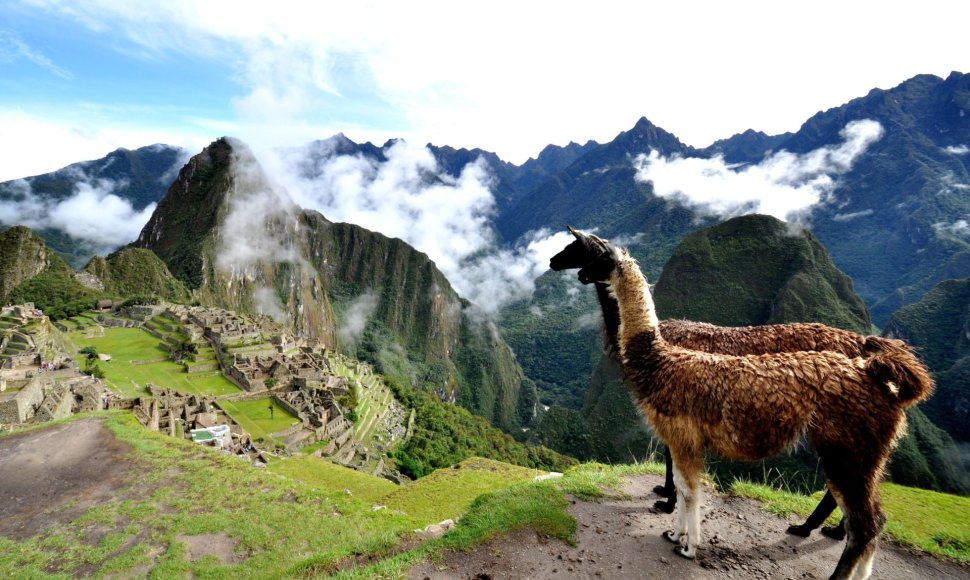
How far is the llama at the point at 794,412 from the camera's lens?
11.1 ft

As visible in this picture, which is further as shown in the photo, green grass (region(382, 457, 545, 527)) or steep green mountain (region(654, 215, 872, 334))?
steep green mountain (region(654, 215, 872, 334))

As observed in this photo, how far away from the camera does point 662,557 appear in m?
4.15

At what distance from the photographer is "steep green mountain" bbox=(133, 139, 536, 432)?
120 meters

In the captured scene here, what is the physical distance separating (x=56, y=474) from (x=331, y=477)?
6.97m

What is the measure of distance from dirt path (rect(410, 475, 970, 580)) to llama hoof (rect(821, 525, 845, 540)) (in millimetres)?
56

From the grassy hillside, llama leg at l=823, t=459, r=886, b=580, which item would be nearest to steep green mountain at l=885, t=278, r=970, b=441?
the grassy hillside

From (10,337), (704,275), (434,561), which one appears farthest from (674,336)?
(704,275)

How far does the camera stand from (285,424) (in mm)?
29016

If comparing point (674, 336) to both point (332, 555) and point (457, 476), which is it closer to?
point (332, 555)

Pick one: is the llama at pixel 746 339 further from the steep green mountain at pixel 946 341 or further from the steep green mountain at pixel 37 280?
the steep green mountain at pixel 946 341

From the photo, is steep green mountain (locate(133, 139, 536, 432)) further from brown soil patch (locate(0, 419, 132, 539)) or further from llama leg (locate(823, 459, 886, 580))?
llama leg (locate(823, 459, 886, 580))

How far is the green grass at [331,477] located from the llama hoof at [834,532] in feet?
33.9

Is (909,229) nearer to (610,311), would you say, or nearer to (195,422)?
(610,311)

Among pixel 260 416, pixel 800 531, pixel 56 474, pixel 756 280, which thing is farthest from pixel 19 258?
pixel 756 280
